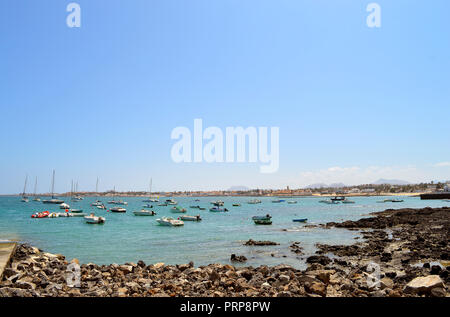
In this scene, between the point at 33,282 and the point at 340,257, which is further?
the point at 340,257

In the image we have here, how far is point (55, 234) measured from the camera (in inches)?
1400

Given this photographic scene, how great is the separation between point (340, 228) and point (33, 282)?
34.3 m

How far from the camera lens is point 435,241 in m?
22.6

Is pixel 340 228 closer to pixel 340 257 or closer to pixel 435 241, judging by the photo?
pixel 435 241
